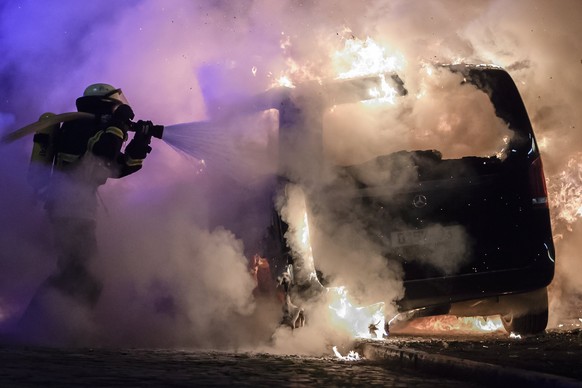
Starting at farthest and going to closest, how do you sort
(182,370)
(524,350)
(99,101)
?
1. (99,101)
2. (524,350)
3. (182,370)

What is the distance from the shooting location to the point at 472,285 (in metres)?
6.87

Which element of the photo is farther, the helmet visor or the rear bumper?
the helmet visor

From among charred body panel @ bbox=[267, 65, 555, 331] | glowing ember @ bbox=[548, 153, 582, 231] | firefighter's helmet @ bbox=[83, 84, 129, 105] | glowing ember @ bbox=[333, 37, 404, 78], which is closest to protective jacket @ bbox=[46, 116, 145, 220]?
firefighter's helmet @ bbox=[83, 84, 129, 105]

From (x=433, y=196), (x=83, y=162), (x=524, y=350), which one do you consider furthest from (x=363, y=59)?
(x=524, y=350)

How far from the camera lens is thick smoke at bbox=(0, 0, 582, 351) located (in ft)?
26.5

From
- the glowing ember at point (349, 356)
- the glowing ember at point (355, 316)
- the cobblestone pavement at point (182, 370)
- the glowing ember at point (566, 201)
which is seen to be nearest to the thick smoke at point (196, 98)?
the glowing ember at point (566, 201)

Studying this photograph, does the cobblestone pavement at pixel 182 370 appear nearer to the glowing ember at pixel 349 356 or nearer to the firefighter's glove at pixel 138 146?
the glowing ember at pixel 349 356

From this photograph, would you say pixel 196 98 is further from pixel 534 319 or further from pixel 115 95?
pixel 534 319

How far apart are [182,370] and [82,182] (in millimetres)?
2958

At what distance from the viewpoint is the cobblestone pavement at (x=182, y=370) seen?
16.3ft

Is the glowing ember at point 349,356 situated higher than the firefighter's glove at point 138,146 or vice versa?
the firefighter's glove at point 138,146

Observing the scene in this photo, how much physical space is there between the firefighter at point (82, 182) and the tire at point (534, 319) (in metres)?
3.46

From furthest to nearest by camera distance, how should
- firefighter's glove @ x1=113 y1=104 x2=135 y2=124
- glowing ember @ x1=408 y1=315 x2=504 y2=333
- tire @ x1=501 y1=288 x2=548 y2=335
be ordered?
glowing ember @ x1=408 y1=315 x2=504 y2=333 → firefighter's glove @ x1=113 y1=104 x2=135 y2=124 → tire @ x1=501 y1=288 x2=548 y2=335

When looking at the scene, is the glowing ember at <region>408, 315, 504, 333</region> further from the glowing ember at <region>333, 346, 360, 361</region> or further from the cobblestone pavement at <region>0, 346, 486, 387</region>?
the cobblestone pavement at <region>0, 346, 486, 387</region>
